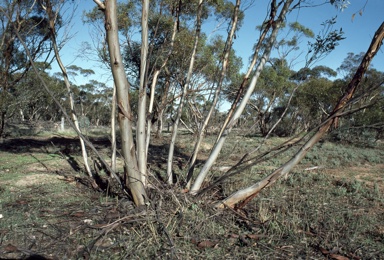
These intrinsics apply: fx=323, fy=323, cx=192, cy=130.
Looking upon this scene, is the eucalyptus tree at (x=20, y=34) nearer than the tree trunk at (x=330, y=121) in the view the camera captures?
No

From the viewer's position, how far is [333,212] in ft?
14.7

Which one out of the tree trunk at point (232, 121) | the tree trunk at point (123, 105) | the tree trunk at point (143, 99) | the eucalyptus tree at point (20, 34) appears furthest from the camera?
the eucalyptus tree at point (20, 34)

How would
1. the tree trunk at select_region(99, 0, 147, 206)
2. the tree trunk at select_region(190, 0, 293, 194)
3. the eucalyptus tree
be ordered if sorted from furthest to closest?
the eucalyptus tree, the tree trunk at select_region(190, 0, 293, 194), the tree trunk at select_region(99, 0, 147, 206)

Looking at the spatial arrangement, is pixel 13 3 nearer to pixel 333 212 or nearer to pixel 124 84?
pixel 124 84

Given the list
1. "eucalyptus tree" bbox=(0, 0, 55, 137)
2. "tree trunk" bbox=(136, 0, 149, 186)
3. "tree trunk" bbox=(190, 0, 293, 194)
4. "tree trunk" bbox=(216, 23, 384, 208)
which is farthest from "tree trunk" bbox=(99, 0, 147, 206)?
"eucalyptus tree" bbox=(0, 0, 55, 137)

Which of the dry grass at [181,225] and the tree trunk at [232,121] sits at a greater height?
the tree trunk at [232,121]

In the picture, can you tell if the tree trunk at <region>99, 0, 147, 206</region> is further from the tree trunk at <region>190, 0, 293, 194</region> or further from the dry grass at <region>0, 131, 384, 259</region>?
the tree trunk at <region>190, 0, 293, 194</region>

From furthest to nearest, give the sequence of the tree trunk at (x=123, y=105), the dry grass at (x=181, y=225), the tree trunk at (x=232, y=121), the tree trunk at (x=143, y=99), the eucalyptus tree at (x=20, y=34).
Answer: the eucalyptus tree at (x=20, y=34)
the tree trunk at (x=232, y=121)
the tree trunk at (x=143, y=99)
the tree trunk at (x=123, y=105)
the dry grass at (x=181, y=225)

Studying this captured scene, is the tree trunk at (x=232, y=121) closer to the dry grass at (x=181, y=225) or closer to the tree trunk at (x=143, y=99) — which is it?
the dry grass at (x=181, y=225)

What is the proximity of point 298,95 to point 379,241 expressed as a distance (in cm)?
2227

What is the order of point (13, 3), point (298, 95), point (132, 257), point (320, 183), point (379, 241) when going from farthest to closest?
1. point (298, 95)
2. point (13, 3)
3. point (320, 183)
4. point (379, 241)
5. point (132, 257)

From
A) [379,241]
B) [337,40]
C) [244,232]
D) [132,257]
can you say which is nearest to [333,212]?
[379,241]

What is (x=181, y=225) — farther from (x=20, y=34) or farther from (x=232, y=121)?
(x=20, y=34)

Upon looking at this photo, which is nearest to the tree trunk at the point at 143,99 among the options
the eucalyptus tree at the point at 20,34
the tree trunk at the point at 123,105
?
the tree trunk at the point at 123,105
